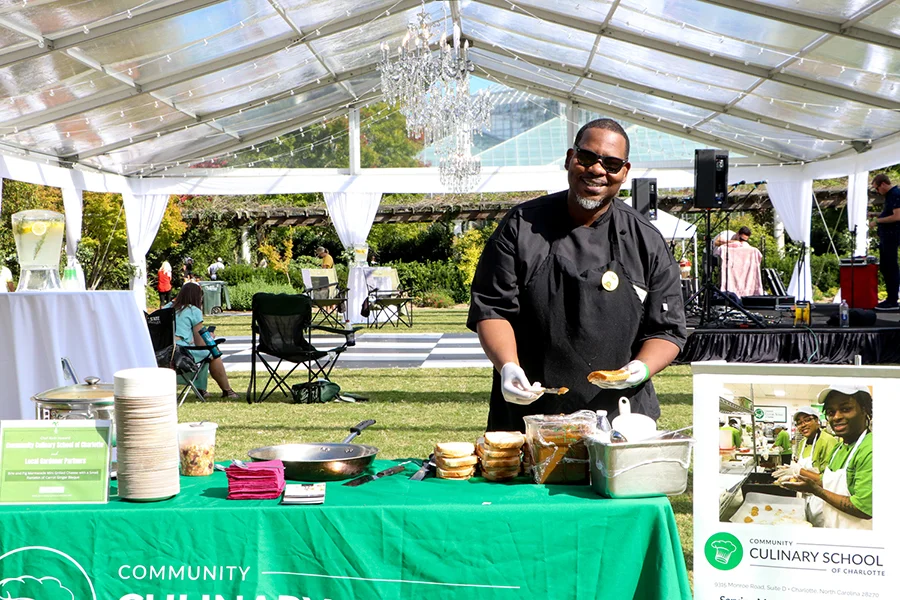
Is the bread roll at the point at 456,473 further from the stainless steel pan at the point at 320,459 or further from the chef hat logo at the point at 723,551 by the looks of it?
the chef hat logo at the point at 723,551

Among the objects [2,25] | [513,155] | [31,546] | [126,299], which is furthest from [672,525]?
[513,155]

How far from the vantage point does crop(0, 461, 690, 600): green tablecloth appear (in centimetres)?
173

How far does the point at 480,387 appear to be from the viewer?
782 cm

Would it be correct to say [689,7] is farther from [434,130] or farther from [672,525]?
[672,525]

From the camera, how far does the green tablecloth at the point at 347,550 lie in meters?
1.73

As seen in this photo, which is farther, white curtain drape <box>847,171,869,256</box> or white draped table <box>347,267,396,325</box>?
white draped table <box>347,267,396,325</box>

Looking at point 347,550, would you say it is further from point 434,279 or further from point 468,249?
point 468,249

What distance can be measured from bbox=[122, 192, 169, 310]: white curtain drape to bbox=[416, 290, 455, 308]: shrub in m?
6.80

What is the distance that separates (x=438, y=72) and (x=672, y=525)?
10.0 m

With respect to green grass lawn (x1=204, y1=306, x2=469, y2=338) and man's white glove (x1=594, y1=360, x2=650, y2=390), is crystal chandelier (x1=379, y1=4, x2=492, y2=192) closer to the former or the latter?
green grass lawn (x1=204, y1=306, x2=469, y2=338)

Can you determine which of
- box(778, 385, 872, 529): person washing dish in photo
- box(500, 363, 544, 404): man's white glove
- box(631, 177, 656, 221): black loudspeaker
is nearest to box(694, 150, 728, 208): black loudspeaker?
box(631, 177, 656, 221): black loudspeaker

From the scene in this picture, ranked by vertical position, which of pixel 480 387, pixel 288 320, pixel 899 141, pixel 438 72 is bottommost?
pixel 480 387

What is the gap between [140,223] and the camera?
1641cm

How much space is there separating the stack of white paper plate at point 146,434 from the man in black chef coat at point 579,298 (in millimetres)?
793
